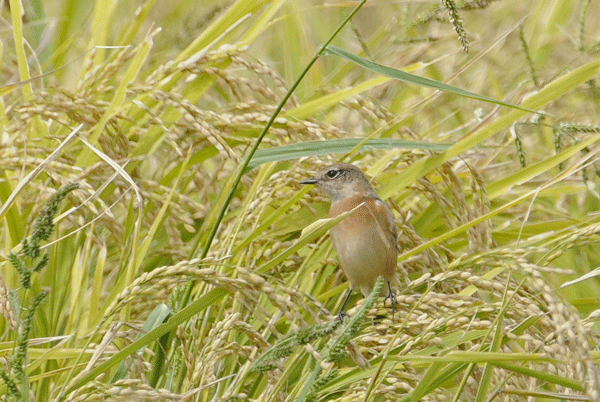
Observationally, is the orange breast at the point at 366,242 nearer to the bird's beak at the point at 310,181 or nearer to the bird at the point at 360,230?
the bird at the point at 360,230

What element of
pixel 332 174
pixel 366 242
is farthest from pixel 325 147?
pixel 366 242

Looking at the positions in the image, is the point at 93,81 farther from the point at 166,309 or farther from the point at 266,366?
the point at 266,366

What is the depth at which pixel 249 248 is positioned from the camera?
258 cm

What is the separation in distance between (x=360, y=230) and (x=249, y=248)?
0.61 m

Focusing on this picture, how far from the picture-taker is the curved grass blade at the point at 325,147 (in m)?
2.50

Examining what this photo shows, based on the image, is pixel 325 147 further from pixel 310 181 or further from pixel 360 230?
pixel 360 230

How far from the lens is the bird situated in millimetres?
2779

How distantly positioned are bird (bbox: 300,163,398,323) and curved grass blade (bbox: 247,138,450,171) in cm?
16

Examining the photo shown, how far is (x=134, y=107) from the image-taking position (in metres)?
2.92

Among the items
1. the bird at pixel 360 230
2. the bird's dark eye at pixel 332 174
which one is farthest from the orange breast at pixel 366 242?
the bird's dark eye at pixel 332 174

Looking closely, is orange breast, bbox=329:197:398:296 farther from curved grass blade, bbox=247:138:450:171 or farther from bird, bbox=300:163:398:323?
curved grass blade, bbox=247:138:450:171

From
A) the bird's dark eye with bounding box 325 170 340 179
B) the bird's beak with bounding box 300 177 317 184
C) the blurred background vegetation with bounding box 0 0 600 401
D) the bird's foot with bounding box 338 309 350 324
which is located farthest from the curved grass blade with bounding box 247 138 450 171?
the bird's foot with bounding box 338 309 350 324

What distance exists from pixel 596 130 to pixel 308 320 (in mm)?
1119

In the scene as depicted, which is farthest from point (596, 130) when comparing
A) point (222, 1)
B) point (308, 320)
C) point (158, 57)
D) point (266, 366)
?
point (222, 1)
